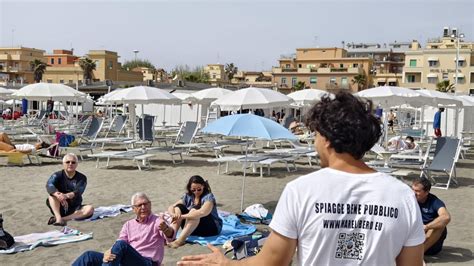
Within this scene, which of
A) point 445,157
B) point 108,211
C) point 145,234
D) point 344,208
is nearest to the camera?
point 344,208

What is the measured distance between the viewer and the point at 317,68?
222ft

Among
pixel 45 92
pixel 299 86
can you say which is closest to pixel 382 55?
pixel 299 86

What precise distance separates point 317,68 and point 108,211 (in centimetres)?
6205

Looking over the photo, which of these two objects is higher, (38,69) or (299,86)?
(38,69)

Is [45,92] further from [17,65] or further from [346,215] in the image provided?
[17,65]

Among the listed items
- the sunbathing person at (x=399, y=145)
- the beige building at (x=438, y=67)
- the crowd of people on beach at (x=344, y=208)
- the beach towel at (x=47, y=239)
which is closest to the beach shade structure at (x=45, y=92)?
the sunbathing person at (x=399, y=145)

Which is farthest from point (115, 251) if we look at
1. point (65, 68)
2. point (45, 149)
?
point (65, 68)

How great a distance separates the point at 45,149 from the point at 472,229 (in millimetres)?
10355

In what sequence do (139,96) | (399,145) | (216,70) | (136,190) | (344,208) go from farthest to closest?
(216,70)
(139,96)
(399,145)
(136,190)
(344,208)

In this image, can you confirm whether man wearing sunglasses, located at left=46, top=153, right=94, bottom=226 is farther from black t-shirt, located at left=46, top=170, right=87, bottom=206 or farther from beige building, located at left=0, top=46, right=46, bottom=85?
beige building, located at left=0, top=46, right=46, bottom=85

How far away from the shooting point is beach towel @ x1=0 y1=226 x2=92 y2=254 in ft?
18.5

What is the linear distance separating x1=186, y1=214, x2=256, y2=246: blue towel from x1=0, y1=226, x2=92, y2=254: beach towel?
4.16ft

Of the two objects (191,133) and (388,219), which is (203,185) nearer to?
(388,219)

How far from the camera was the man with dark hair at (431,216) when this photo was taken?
536 cm
